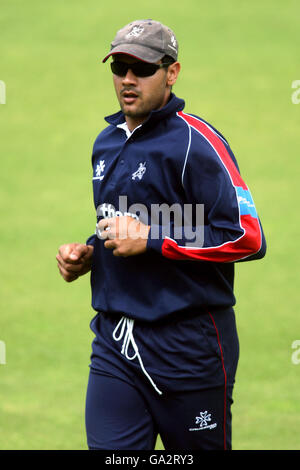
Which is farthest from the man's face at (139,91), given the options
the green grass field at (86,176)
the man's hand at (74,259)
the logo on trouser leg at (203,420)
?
the green grass field at (86,176)

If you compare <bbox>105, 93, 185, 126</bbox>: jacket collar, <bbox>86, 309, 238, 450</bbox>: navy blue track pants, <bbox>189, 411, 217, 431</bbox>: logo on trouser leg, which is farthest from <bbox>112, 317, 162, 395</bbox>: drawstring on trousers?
<bbox>105, 93, 185, 126</bbox>: jacket collar

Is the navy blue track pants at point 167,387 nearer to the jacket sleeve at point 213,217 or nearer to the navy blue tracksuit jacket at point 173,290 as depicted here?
the navy blue tracksuit jacket at point 173,290

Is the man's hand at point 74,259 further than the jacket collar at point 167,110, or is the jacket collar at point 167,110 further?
the man's hand at point 74,259

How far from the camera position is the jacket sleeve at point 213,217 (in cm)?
364

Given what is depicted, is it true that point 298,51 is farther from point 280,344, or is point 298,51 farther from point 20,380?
point 20,380

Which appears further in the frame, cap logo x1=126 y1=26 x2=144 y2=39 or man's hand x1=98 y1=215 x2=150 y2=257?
cap logo x1=126 y1=26 x2=144 y2=39

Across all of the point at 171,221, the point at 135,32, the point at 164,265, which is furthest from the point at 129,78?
the point at 164,265

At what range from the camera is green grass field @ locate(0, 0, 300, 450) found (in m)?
6.77

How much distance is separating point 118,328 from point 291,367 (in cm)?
378

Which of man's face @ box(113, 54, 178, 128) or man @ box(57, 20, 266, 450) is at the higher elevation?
man's face @ box(113, 54, 178, 128)

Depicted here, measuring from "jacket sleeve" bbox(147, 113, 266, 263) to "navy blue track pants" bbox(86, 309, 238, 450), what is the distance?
0.31 metres

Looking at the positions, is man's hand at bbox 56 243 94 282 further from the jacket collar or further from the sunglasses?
the sunglasses

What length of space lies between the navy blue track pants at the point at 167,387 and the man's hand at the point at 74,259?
38cm

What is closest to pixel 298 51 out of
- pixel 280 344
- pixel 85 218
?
pixel 85 218
